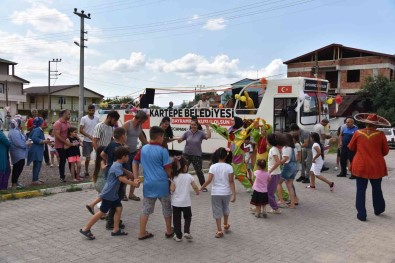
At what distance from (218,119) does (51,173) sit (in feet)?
18.2

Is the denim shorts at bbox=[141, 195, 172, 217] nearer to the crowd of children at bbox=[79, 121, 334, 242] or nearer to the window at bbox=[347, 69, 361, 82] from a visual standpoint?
the crowd of children at bbox=[79, 121, 334, 242]

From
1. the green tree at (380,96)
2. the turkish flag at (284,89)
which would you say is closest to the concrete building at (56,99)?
the green tree at (380,96)

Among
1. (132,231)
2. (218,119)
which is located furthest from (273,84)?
(132,231)

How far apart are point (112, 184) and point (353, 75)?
134ft

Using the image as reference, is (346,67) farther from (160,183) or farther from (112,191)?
(112,191)

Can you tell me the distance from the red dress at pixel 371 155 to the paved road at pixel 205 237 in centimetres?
81

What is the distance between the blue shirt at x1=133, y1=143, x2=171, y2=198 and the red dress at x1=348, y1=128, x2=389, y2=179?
3565mm

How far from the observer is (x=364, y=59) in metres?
39.8

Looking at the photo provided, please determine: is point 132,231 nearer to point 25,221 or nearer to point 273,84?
point 25,221

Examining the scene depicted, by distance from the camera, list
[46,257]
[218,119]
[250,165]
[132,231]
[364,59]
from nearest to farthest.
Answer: [46,257] < [132,231] < [250,165] < [218,119] < [364,59]

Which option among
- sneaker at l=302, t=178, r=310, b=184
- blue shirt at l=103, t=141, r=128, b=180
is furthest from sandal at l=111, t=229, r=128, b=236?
sneaker at l=302, t=178, r=310, b=184

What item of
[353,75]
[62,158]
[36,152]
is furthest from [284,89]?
[353,75]

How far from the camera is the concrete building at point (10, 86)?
5279 cm

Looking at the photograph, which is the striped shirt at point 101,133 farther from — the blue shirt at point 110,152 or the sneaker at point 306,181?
the sneaker at point 306,181
